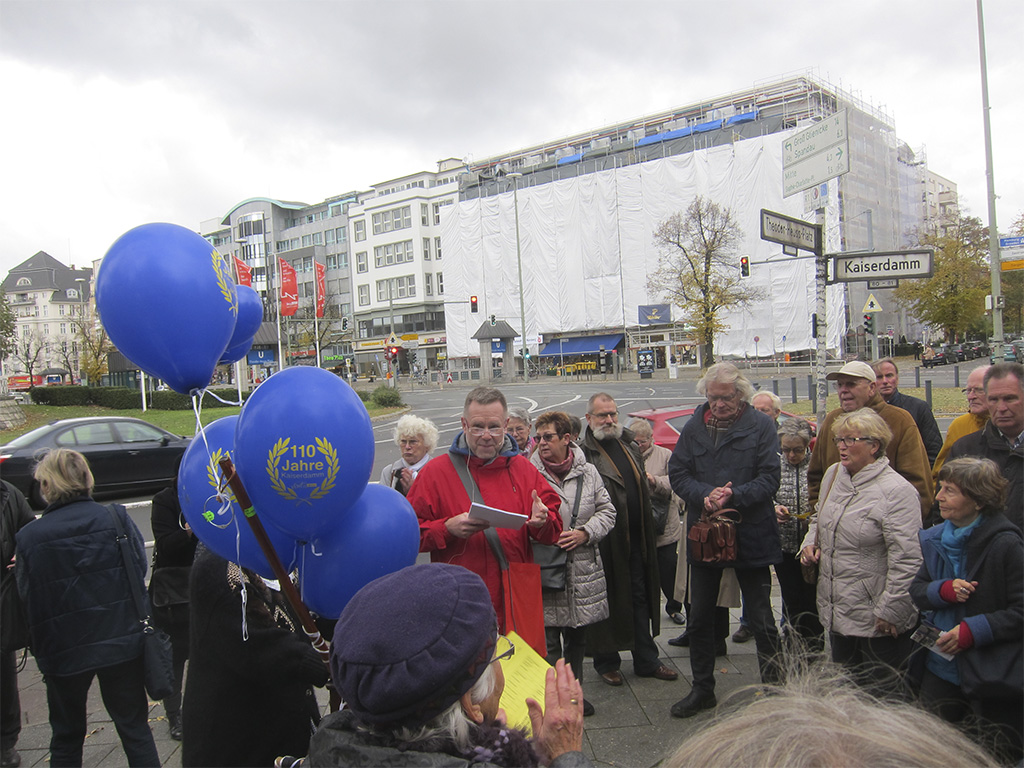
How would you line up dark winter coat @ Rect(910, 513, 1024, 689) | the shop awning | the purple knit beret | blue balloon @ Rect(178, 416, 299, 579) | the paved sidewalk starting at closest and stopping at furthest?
the purple knit beret, blue balloon @ Rect(178, 416, 299, 579), dark winter coat @ Rect(910, 513, 1024, 689), the paved sidewalk, the shop awning

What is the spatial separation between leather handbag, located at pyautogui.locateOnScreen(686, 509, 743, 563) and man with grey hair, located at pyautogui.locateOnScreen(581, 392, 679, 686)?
57cm

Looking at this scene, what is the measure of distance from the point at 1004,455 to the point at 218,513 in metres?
3.67

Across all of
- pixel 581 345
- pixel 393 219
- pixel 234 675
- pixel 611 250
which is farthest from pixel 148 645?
pixel 393 219

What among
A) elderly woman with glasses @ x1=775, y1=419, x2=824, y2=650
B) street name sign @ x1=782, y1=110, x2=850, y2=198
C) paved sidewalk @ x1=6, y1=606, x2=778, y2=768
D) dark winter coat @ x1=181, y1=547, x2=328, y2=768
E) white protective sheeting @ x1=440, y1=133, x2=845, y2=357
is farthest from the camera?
white protective sheeting @ x1=440, y1=133, x2=845, y2=357

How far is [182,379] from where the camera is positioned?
258 centimetres

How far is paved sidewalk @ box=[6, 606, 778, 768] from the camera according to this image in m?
3.48

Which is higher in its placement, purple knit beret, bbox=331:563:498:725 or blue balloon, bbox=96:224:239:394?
blue balloon, bbox=96:224:239:394

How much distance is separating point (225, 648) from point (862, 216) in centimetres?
5320

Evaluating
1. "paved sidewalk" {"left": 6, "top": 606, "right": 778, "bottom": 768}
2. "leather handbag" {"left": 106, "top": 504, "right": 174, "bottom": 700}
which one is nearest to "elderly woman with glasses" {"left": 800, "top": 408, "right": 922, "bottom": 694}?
"paved sidewalk" {"left": 6, "top": 606, "right": 778, "bottom": 768}

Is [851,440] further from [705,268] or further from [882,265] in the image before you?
[705,268]

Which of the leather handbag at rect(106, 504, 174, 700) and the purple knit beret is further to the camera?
the leather handbag at rect(106, 504, 174, 700)

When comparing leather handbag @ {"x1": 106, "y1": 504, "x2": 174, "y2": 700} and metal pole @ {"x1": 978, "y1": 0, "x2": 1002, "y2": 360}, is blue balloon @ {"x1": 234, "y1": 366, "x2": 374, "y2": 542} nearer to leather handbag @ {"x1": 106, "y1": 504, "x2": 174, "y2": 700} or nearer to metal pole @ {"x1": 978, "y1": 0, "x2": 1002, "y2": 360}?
leather handbag @ {"x1": 106, "y1": 504, "x2": 174, "y2": 700}

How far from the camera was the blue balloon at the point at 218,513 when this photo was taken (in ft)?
8.00

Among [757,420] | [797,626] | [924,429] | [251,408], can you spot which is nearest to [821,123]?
[924,429]
